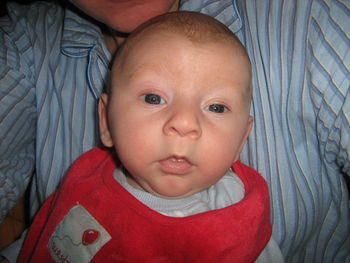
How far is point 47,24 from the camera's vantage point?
64.8 inches

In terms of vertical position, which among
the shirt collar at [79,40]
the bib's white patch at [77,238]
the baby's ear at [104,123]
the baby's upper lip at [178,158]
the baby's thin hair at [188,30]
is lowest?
the bib's white patch at [77,238]

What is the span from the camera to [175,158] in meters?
0.90

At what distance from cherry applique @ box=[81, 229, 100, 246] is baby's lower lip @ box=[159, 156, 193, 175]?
337mm

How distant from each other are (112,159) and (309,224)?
0.84 metres

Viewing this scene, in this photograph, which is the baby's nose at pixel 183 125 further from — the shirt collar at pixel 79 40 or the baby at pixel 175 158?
the shirt collar at pixel 79 40

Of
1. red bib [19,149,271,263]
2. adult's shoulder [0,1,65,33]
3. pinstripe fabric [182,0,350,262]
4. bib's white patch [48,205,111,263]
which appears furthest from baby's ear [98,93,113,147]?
adult's shoulder [0,1,65,33]

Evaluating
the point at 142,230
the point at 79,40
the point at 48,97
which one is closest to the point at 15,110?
the point at 48,97

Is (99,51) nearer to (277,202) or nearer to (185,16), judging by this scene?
(185,16)

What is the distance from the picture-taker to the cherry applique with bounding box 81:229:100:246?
3.32 feet

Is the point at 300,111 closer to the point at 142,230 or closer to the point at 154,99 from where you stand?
the point at 154,99

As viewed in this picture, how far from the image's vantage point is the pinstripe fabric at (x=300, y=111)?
1.01 m

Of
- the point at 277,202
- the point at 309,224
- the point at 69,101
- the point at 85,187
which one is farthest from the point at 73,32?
the point at 309,224

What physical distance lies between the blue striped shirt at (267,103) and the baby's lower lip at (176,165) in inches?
14.7

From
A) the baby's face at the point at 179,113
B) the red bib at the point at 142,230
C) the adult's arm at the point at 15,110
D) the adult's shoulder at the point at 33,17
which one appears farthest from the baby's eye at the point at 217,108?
the adult's shoulder at the point at 33,17
